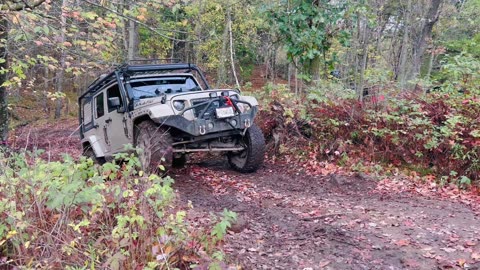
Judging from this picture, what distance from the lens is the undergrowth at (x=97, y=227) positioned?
3051 millimetres

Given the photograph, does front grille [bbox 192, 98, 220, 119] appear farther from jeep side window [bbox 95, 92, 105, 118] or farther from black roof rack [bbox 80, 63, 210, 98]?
jeep side window [bbox 95, 92, 105, 118]

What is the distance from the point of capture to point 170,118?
5992 millimetres

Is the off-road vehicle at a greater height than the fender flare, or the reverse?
the off-road vehicle

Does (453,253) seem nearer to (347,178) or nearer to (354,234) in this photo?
(354,234)

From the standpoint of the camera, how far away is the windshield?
23.3 ft

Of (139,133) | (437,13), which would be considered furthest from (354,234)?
(437,13)

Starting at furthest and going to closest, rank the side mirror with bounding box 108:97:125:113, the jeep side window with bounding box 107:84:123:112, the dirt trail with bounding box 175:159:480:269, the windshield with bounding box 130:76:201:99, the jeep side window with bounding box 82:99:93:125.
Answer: the jeep side window with bounding box 82:99:93:125, the jeep side window with bounding box 107:84:123:112, the windshield with bounding box 130:76:201:99, the side mirror with bounding box 108:97:125:113, the dirt trail with bounding box 175:159:480:269

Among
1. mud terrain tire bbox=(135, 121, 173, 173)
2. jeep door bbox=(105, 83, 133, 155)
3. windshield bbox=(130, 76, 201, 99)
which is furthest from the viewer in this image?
windshield bbox=(130, 76, 201, 99)

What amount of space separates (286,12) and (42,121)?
59.1 feet

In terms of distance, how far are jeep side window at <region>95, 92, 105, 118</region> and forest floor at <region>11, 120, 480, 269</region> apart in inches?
81.4

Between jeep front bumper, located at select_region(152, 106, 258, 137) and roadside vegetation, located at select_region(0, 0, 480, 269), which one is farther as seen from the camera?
jeep front bumper, located at select_region(152, 106, 258, 137)

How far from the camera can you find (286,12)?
29.6ft

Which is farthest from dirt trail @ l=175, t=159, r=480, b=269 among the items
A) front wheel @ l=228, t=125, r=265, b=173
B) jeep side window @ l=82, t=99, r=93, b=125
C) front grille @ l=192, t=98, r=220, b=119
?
jeep side window @ l=82, t=99, r=93, b=125

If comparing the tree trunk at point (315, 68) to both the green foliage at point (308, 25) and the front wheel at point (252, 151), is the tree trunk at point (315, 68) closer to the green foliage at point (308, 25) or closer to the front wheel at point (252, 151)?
the green foliage at point (308, 25)
